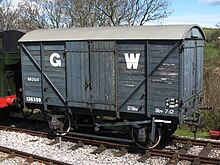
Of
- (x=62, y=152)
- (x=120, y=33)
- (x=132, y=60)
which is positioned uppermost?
(x=120, y=33)

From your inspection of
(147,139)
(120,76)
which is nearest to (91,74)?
(120,76)

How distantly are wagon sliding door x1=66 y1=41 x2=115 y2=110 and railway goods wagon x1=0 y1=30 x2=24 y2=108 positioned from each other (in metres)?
3.32

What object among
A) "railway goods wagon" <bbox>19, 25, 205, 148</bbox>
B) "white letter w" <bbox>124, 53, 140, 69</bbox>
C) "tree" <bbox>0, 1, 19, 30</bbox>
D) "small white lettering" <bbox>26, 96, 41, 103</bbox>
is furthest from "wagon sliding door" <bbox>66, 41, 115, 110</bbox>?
"tree" <bbox>0, 1, 19, 30</bbox>

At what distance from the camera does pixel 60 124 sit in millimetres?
10555

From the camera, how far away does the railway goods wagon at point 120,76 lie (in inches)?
331

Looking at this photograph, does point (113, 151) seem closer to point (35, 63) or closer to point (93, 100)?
point (93, 100)

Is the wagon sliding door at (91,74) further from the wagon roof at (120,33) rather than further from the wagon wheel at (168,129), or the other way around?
the wagon wheel at (168,129)

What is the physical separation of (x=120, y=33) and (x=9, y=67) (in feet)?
17.4

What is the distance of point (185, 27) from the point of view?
8.43m

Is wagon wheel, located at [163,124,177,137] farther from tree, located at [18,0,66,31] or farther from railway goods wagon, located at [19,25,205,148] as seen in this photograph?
tree, located at [18,0,66,31]

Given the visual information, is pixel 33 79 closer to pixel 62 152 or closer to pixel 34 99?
pixel 34 99

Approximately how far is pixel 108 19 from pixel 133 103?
491 inches

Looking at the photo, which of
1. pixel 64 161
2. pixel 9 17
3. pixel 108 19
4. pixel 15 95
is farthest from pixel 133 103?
pixel 9 17

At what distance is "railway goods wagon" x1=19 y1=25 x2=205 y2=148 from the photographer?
331 inches
